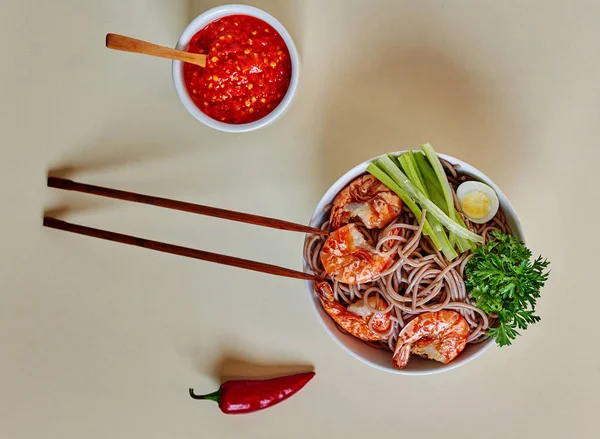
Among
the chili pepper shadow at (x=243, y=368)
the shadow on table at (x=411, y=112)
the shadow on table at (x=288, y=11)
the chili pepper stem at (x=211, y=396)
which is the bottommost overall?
the chili pepper stem at (x=211, y=396)

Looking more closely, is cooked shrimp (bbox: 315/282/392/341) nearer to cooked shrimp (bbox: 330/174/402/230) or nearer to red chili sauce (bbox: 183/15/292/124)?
cooked shrimp (bbox: 330/174/402/230)

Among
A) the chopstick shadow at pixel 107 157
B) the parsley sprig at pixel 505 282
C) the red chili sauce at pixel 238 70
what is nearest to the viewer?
the parsley sprig at pixel 505 282

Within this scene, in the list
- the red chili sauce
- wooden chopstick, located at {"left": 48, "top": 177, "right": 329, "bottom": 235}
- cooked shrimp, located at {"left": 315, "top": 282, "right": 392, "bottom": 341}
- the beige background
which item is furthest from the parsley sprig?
the red chili sauce

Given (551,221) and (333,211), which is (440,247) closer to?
→ (333,211)

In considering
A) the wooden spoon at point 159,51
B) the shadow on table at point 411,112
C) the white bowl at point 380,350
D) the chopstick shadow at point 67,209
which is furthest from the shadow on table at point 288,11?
the chopstick shadow at point 67,209

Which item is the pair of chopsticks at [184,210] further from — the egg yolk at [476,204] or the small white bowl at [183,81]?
Answer: the egg yolk at [476,204]

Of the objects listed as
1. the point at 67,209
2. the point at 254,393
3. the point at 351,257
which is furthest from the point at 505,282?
the point at 67,209

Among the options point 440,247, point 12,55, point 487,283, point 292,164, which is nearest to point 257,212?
point 292,164
